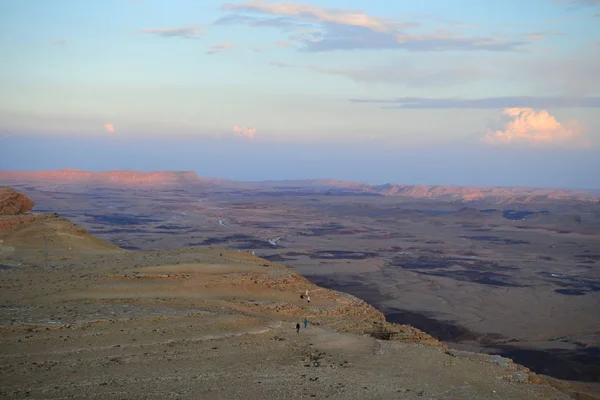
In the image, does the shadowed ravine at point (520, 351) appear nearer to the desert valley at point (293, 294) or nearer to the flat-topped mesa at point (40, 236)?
the desert valley at point (293, 294)

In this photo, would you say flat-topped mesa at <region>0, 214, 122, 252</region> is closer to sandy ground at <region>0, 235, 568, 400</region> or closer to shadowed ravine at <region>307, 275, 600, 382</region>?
sandy ground at <region>0, 235, 568, 400</region>

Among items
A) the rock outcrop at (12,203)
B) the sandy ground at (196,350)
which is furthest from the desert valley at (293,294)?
the rock outcrop at (12,203)

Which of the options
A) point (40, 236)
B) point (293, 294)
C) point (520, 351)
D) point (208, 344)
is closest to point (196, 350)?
point (208, 344)

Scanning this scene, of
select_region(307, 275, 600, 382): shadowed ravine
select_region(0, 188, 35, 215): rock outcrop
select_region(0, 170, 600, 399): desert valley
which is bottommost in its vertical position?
select_region(307, 275, 600, 382): shadowed ravine

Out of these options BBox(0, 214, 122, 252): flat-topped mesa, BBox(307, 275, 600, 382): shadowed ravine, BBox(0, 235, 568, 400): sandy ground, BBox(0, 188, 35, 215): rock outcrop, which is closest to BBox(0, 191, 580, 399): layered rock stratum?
BBox(0, 235, 568, 400): sandy ground

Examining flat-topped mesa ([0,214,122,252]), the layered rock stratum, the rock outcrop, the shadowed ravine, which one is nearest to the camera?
the layered rock stratum

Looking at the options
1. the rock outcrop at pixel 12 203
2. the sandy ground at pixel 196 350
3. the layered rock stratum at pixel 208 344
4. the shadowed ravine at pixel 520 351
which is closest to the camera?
→ the sandy ground at pixel 196 350
